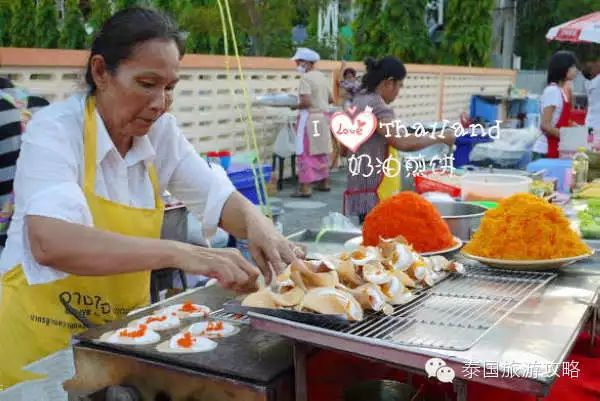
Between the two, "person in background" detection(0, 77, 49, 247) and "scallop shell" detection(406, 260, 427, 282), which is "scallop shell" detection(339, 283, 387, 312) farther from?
"person in background" detection(0, 77, 49, 247)

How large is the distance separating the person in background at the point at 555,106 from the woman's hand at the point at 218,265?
4400 mm

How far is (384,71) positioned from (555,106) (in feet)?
6.42

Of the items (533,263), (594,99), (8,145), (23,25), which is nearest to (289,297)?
(533,263)

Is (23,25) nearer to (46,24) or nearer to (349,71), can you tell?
(46,24)

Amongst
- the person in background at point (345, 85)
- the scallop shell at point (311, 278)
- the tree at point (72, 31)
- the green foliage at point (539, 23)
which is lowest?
the scallop shell at point (311, 278)

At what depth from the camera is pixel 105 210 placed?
1612mm

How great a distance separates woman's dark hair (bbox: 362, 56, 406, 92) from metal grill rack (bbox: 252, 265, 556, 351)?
2.58 metres

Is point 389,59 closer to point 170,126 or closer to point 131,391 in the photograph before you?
point 170,126

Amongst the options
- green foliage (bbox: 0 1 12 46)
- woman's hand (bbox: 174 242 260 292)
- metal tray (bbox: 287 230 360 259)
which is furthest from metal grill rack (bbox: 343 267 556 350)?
green foliage (bbox: 0 1 12 46)

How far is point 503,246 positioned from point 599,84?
15.0ft

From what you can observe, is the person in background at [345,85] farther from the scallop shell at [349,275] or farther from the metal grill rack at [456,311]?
the scallop shell at [349,275]

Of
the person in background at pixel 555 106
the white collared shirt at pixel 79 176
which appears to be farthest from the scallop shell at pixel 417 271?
the person in background at pixel 555 106

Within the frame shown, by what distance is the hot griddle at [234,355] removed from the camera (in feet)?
3.85

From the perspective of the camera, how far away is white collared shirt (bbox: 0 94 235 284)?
1.42m
